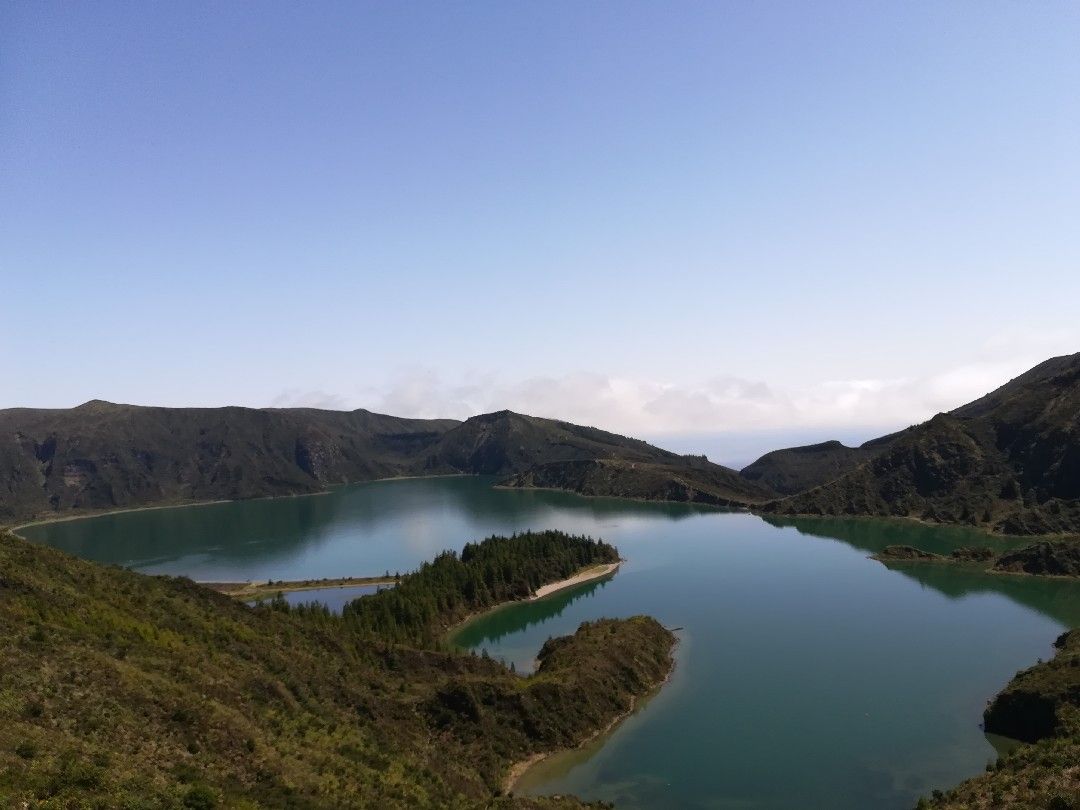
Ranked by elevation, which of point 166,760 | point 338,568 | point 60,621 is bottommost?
point 338,568

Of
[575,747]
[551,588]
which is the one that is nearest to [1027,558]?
[551,588]

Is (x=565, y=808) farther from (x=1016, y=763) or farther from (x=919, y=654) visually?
(x=919, y=654)

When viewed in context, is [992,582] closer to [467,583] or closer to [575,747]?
[467,583]

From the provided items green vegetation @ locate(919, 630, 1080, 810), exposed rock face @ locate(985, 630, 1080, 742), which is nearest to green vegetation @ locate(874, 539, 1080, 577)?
Answer: green vegetation @ locate(919, 630, 1080, 810)

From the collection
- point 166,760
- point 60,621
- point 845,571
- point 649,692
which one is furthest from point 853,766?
point 845,571

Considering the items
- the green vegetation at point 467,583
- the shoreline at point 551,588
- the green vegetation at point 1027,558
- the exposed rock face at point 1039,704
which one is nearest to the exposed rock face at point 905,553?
the green vegetation at point 1027,558

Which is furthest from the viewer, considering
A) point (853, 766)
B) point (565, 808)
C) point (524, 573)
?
point (524, 573)

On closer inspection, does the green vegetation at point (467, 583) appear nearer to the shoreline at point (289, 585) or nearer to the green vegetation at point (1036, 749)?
the shoreline at point (289, 585)
